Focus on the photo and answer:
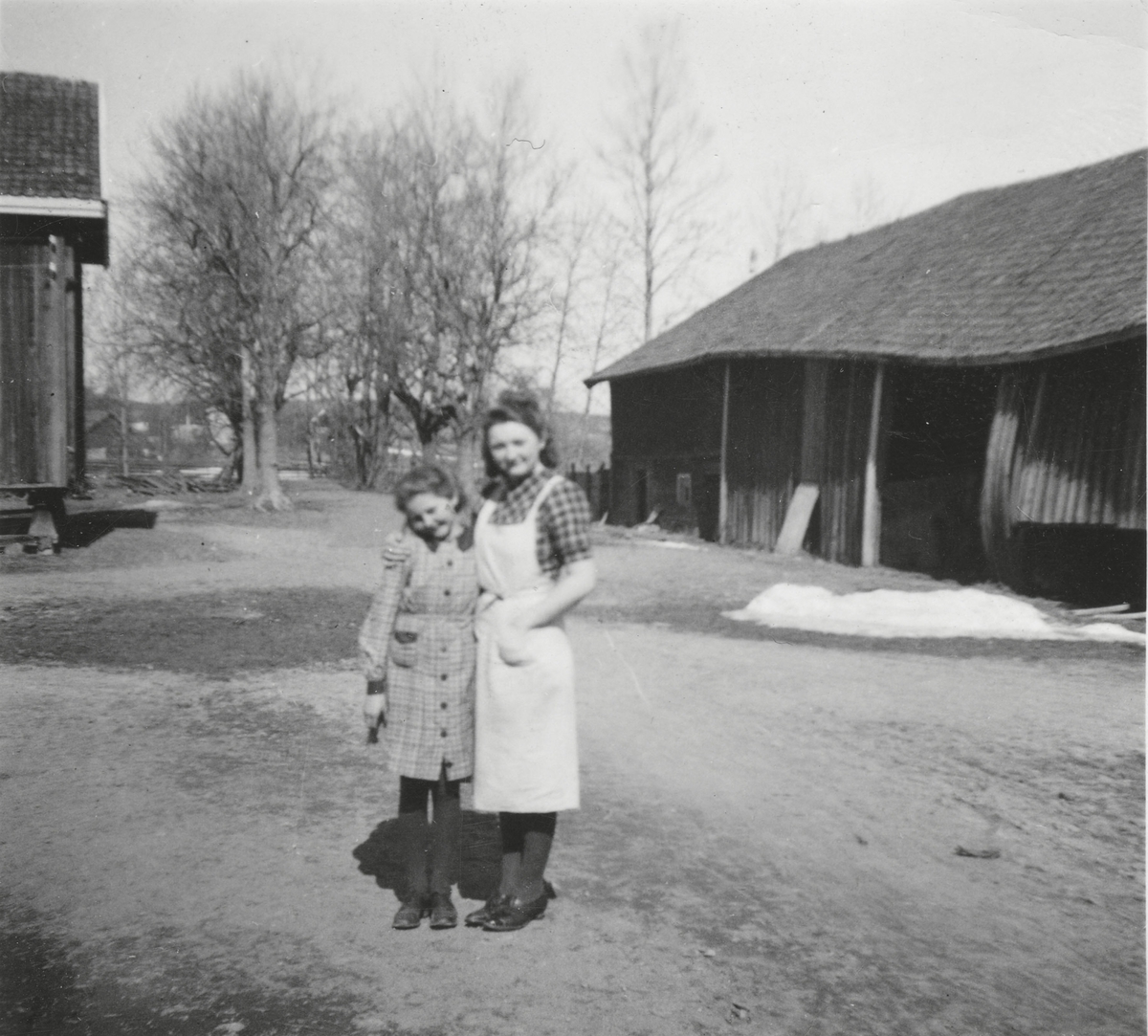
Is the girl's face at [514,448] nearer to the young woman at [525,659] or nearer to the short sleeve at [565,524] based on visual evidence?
the young woman at [525,659]

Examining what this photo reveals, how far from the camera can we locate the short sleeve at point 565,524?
3.38 m

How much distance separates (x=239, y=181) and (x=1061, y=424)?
18808 mm

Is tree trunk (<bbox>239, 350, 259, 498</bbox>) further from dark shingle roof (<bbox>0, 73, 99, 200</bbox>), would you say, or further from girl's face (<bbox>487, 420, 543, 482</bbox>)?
girl's face (<bbox>487, 420, 543, 482</bbox>)

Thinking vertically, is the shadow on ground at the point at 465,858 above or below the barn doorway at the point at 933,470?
below

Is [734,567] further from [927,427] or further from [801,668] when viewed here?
[801,668]

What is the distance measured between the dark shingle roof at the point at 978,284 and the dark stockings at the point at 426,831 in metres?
10.8

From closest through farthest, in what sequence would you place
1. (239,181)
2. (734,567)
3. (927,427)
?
(734,567) → (927,427) → (239,181)

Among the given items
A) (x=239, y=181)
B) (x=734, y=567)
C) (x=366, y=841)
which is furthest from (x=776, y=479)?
(x=366, y=841)

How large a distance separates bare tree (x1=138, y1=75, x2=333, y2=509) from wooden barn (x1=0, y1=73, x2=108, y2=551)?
887 centimetres

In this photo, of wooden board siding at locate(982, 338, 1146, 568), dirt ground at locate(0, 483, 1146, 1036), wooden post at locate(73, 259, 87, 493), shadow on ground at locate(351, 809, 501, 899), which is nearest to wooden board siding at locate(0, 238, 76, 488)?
wooden post at locate(73, 259, 87, 493)

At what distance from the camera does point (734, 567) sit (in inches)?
645

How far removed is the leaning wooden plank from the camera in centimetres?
1834

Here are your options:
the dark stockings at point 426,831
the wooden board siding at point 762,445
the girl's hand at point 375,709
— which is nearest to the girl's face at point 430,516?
the girl's hand at point 375,709

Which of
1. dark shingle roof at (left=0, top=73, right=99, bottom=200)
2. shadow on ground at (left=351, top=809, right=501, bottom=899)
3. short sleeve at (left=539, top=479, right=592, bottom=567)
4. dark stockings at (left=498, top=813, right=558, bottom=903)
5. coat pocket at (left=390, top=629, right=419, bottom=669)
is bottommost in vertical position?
shadow on ground at (left=351, top=809, right=501, bottom=899)
